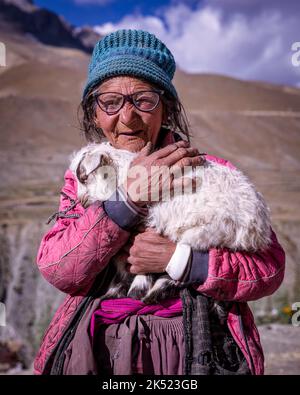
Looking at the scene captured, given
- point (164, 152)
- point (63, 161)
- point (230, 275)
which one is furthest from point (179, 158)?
point (63, 161)

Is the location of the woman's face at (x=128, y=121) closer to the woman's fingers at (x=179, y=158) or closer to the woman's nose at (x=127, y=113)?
the woman's nose at (x=127, y=113)

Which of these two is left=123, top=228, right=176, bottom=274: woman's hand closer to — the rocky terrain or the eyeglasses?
the eyeglasses

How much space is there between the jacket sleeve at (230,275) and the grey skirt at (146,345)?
0.62ft

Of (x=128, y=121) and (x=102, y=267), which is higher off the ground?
(x=128, y=121)

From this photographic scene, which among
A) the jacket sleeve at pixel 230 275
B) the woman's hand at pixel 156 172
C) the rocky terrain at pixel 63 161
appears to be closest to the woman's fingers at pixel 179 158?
the woman's hand at pixel 156 172

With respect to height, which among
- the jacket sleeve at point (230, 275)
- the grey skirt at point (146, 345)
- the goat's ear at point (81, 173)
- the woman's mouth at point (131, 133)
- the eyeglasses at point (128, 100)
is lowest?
the grey skirt at point (146, 345)

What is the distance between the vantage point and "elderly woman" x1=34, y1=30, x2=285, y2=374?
1.49 metres

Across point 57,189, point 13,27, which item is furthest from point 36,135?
point 13,27

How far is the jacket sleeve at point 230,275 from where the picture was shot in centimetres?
149

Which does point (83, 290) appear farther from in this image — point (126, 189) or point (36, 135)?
point (36, 135)

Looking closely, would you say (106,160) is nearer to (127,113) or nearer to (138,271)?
(127,113)

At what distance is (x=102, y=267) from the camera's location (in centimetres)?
151

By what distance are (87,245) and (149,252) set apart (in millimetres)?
230

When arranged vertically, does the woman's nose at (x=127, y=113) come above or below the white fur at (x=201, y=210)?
above
